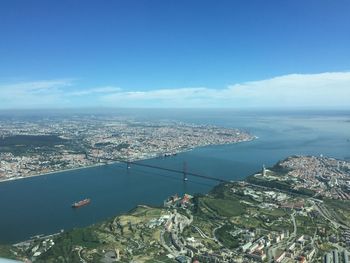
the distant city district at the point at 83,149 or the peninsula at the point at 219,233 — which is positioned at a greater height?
the distant city district at the point at 83,149

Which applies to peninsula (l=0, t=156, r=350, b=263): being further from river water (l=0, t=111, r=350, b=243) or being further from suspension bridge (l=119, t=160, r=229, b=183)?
suspension bridge (l=119, t=160, r=229, b=183)

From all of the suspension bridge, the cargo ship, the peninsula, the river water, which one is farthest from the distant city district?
the peninsula

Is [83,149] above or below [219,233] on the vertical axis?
above

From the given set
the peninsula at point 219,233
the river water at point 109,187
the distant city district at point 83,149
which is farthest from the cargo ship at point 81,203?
the distant city district at point 83,149

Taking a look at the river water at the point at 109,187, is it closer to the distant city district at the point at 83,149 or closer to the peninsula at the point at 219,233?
the peninsula at the point at 219,233

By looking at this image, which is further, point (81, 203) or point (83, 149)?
point (83, 149)

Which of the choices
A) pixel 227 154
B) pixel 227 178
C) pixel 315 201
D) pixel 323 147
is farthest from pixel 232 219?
pixel 323 147

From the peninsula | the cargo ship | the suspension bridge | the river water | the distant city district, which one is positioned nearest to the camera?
the peninsula

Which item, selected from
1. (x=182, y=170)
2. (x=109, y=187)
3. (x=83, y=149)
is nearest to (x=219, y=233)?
(x=109, y=187)

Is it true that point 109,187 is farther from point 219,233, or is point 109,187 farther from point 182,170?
point 219,233

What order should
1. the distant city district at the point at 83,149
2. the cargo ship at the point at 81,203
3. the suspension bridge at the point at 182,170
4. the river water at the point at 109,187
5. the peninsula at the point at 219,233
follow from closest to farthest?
the peninsula at the point at 219,233, the river water at the point at 109,187, the cargo ship at the point at 81,203, the suspension bridge at the point at 182,170, the distant city district at the point at 83,149

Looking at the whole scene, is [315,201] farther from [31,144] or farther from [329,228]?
[31,144]
